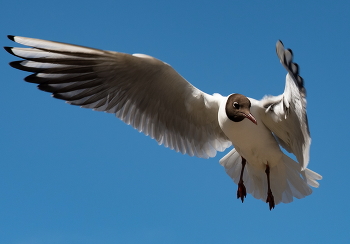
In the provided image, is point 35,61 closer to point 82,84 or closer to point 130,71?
point 82,84

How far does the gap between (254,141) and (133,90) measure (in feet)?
4.69

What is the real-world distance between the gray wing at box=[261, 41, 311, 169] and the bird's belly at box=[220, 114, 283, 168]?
0.32ft

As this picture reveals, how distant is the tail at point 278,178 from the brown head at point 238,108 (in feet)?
2.65

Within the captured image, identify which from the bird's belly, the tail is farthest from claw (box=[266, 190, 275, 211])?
the bird's belly

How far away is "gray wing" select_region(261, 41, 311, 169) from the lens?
3736 millimetres

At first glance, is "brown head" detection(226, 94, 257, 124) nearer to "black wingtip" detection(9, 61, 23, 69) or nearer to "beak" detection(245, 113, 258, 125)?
"beak" detection(245, 113, 258, 125)

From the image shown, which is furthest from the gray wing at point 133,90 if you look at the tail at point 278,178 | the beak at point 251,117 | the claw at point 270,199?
the claw at point 270,199

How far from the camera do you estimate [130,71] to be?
5.02 meters

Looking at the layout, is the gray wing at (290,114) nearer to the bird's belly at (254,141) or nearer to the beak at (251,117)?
the bird's belly at (254,141)

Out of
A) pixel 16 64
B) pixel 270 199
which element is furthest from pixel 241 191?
pixel 16 64

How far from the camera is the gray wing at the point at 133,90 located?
188 inches

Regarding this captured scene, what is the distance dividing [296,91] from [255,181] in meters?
1.91

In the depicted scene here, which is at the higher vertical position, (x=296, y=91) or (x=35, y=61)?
(x=35, y=61)

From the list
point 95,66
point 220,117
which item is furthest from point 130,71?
point 220,117
